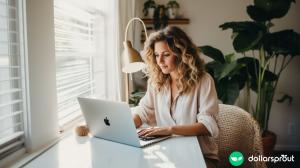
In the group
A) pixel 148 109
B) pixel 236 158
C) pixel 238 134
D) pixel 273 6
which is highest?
pixel 273 6

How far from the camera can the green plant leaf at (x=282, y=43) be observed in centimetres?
252

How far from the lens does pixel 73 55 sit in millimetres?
1975

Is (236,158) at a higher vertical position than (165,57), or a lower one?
lower

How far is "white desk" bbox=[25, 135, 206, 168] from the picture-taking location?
41.9 inches

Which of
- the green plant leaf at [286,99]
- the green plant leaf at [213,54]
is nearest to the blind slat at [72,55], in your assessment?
the green plant leaf at [213,54]

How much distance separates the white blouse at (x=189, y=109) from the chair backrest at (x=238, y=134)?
0.12 m

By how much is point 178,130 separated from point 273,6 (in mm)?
1595

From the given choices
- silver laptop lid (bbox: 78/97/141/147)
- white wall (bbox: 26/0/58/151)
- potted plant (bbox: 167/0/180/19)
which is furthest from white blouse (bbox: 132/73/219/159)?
potted plant (bbox: 167/0/180/19)

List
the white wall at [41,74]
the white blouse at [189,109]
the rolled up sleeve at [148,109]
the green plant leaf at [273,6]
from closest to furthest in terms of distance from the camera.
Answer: the white wall at [41,74], the white blouse at [189,109], the rolled up sleeve at [148,109], the green plant leaf at [273,6]

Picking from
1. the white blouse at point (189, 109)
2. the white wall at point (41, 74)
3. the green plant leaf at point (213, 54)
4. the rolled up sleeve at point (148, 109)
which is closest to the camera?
the white wall at point (41, 74)

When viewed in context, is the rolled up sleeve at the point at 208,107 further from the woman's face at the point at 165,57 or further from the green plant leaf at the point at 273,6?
the green plant leaf at the point at 273,6

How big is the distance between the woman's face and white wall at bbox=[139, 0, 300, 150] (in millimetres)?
1677

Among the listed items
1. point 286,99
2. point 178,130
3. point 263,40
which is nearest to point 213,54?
point 263,40

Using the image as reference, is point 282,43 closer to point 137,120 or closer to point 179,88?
point 179,88
